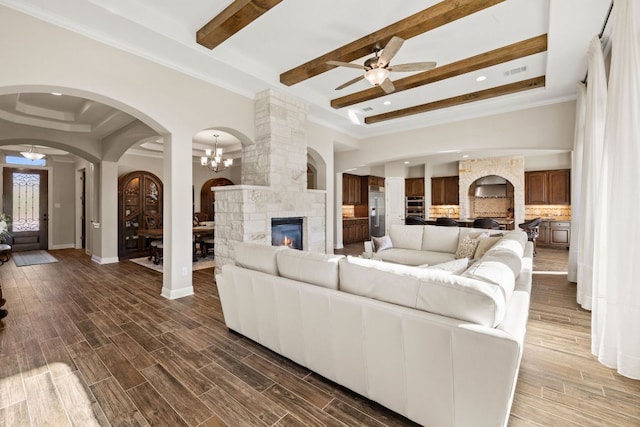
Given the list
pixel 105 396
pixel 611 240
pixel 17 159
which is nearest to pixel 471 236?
pixel 611 240

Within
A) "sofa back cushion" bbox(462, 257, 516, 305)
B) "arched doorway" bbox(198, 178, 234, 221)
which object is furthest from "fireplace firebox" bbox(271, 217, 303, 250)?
"arched doorway" bbox(198, 178, 234, 221)

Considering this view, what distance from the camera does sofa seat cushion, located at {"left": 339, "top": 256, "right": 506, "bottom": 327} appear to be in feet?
4.55

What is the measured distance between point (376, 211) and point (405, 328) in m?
8.96

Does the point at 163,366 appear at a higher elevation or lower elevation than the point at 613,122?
lower

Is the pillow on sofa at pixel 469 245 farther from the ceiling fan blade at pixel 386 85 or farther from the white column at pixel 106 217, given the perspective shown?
the white column at pixel 106 217

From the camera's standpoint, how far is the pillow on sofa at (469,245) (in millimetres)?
4270

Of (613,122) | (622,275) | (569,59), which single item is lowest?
(622,275)

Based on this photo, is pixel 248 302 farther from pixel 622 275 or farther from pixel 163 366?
pixel 622 275

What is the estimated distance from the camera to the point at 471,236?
461 cm

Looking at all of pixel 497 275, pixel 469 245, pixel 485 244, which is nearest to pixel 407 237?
pixel 469 245

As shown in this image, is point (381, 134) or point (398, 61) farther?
point (381, 134)

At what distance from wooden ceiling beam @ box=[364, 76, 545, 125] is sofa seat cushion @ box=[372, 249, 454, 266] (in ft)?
9.45

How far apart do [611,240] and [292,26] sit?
3638mm

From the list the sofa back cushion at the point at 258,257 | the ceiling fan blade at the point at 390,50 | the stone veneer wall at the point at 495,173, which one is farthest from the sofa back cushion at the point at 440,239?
the stone veneer wall at the point at 495,173
